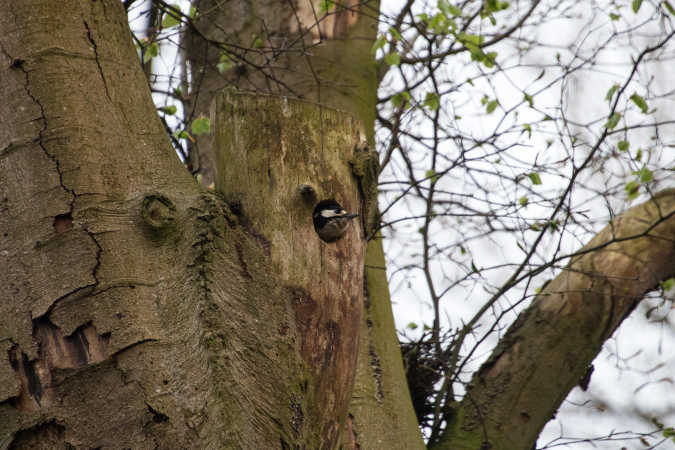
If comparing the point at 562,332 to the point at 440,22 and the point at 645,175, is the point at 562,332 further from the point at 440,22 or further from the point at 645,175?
the point at 440,22

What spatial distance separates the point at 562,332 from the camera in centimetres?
297

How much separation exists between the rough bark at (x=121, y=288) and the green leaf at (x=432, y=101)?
1.74m

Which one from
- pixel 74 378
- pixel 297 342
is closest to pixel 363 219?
pixel 297 342

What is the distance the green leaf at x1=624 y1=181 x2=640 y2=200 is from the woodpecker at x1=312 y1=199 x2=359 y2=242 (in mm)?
2030

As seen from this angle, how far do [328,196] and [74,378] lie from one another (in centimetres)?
76

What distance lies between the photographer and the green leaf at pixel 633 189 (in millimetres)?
3230

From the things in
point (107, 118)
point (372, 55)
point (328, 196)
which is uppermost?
point (372, 55)

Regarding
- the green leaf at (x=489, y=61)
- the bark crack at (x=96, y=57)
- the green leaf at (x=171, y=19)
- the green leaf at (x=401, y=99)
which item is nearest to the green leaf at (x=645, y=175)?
the green leaf at (x=489, y=61)

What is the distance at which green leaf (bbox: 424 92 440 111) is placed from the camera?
3240 mm

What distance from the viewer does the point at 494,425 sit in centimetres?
281

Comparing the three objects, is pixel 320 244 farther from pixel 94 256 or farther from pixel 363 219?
pixel 94 256

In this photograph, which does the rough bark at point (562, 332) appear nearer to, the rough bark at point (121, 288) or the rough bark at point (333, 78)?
the rough bark at point (333, 78)

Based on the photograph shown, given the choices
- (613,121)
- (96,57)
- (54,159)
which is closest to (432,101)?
(613,121)

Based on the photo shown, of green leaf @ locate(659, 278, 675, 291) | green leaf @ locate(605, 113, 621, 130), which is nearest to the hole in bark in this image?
green leaf @ locate(605, 113, 621, 130)
